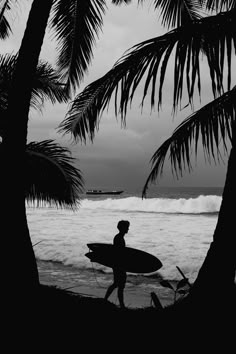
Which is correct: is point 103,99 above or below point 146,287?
above

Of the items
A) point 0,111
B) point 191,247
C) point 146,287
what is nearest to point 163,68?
point 0,111

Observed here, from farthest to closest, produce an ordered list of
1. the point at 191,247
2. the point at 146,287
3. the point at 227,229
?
the point at 191,247
the point at 146,287
the point at 227,229

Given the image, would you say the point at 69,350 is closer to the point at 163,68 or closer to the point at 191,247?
the point at 163,68

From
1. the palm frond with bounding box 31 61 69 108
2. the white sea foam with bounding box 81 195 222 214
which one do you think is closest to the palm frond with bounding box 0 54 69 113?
the palm frond with bounding box 31 61 69 108

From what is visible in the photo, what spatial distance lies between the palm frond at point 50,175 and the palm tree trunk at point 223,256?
8.31 ft

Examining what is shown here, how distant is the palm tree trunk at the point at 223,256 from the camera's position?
300 centimetres

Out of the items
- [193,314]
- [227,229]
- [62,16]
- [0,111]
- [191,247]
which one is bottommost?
[191,247]

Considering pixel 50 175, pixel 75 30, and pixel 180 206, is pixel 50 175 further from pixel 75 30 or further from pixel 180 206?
pixel 180 206

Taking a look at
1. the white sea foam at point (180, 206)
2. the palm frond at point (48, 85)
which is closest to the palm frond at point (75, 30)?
the palm frond at point (48, 85)

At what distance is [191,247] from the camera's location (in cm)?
1524

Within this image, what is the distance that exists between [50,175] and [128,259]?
164 centimetres

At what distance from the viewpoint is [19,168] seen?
12.2 feet

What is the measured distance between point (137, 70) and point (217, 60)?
47 cm

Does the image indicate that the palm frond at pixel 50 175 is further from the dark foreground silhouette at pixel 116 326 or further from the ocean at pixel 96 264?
the dark foreground silhouette at pixel 116 326
